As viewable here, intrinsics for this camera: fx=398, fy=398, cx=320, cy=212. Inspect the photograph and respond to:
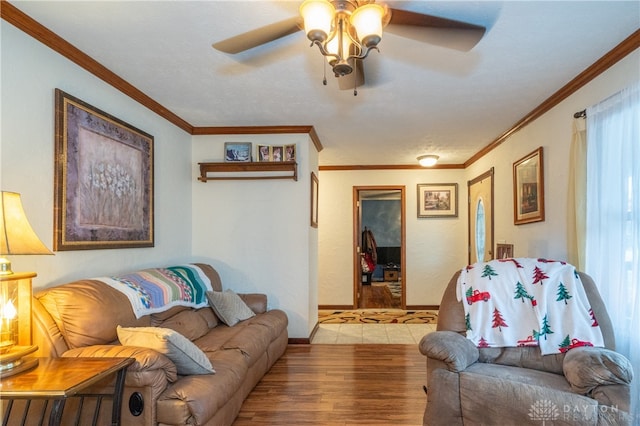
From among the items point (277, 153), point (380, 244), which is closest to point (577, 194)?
point (277, 153)

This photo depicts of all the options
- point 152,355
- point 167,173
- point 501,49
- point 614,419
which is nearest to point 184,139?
point 167,173

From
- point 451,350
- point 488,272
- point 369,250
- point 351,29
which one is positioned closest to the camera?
point 351,29

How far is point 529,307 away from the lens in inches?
101

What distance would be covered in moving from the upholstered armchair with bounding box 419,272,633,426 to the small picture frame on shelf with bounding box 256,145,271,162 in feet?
8.62

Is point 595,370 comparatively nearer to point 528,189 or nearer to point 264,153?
point 528,189

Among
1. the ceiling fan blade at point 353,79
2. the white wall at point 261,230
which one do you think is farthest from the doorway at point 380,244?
the ceiling fan blade at point 353,79

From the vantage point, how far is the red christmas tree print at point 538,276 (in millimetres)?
2586

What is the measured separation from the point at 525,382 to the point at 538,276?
30.0 inches

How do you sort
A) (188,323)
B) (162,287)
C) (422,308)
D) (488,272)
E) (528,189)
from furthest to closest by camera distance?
1. (422,308)
2. (528,189)
3. (188,323)
4. (162,287)
5. (488,272)

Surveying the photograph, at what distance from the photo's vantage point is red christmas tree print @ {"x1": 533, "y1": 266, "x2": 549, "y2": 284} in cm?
259

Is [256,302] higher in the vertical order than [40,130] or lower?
lower

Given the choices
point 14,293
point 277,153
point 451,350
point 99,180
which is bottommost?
point 451,350

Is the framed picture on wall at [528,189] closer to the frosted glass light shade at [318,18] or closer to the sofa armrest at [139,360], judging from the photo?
the frosted glass light shade at [318,18]

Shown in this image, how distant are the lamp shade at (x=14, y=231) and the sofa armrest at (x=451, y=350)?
6.79 feet
